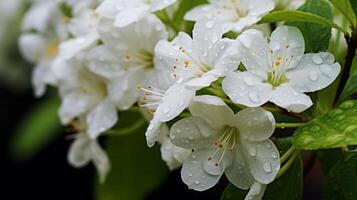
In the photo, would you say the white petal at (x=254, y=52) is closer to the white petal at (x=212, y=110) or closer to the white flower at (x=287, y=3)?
the white petal at (x=212, y=110)

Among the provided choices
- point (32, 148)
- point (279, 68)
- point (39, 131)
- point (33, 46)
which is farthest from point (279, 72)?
point (32, 148)

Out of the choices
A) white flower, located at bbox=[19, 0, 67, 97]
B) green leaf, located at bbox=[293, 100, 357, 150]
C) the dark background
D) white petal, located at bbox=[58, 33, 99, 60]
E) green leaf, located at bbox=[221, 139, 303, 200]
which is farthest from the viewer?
the dark background

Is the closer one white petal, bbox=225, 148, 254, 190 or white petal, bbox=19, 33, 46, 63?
white petal, bbox=225, 148, 254, 190

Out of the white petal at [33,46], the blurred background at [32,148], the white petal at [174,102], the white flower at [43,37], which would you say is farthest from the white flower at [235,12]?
the blurred background at [32,148]

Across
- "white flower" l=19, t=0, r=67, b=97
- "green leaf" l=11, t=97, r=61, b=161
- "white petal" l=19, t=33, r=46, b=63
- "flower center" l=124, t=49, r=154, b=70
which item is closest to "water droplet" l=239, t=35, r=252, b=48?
"flower center" l=124, t=49, r=154, b=70

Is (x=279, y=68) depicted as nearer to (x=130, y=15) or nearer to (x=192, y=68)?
(x=192, y=68)

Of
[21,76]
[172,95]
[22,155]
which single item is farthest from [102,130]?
[21,76]

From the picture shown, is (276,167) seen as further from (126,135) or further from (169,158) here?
(126,135)

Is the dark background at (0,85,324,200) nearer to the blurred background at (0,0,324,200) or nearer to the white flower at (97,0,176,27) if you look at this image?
the blurred background at (0,0,324,200)
